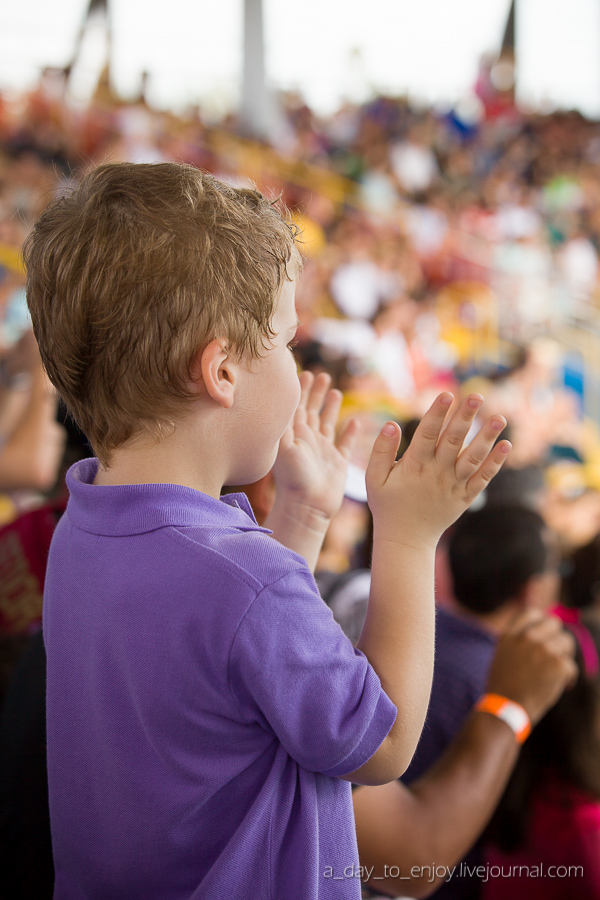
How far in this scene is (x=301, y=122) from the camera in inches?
306

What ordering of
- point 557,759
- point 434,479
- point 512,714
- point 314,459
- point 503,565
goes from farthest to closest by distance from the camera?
point 503,565 < point 557,759 < point 512,714 < point 314,459 < point 434,479

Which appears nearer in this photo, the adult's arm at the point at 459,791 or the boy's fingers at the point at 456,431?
the boy's fingers at the point at 456,431

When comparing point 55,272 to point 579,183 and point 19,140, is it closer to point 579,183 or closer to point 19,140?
point 19,140

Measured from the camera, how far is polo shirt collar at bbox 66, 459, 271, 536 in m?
0.55

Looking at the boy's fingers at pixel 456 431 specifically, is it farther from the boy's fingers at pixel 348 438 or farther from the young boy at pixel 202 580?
the boy's fingers at pixel 348 438

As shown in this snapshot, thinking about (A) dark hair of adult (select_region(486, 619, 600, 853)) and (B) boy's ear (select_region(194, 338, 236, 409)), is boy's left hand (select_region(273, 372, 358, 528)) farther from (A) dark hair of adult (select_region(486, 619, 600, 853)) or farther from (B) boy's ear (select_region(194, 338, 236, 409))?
(A) dark hair of adult (select_region(486, 619, 600, 853))

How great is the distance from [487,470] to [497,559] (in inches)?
32.4

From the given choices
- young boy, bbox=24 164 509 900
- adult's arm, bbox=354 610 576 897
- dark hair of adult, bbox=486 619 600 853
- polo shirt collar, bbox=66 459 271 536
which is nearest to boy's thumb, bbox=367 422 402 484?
young boy, bbox=24 164 509 900

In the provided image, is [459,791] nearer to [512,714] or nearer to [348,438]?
[512,714]

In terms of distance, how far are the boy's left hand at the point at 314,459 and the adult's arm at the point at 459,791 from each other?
11.7 inches

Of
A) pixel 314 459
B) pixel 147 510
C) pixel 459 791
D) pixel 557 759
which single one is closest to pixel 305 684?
pixel 147 510

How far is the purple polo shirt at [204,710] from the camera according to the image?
19.7 inches

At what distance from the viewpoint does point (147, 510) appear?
55 centimetres

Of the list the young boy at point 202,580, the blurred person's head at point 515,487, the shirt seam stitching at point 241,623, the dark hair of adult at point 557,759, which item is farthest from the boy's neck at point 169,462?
the blurred person's head at point 515,487
